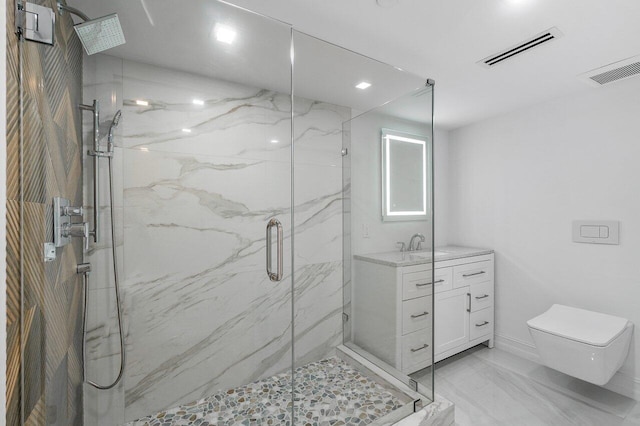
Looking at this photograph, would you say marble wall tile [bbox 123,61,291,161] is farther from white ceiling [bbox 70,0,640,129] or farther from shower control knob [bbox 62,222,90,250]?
shower control knob [bbox 62,222,90,250]

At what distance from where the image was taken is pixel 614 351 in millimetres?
1939

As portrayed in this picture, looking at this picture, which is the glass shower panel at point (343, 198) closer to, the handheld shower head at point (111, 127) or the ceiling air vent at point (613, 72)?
the handheld shower head at point (111, 127)

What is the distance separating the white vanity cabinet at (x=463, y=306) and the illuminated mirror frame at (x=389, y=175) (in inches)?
→ 29.3

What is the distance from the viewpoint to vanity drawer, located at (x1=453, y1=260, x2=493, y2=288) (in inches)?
104

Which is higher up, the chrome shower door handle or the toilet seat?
the chrome shower door handle

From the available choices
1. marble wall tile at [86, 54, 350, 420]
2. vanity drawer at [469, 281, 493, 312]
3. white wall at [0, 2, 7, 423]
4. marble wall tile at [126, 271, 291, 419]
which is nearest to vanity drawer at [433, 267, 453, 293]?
vanity drawer at [469, 281, 493, 312]

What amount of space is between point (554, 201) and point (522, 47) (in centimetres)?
143

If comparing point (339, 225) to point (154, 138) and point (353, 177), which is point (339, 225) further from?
point (154, 138)

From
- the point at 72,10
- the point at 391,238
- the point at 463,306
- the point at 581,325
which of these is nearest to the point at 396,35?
the point at 391,238

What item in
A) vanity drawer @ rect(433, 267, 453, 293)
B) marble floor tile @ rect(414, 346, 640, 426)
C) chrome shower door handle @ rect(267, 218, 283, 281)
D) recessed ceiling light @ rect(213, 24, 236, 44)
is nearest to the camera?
recessed ceiling light @ rect(213, 24, 236, 44)

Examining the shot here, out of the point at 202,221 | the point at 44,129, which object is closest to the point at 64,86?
the point at 44,129

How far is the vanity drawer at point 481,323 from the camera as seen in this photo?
9.02 ft

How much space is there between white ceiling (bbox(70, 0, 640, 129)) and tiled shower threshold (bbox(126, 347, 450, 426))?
138 cm

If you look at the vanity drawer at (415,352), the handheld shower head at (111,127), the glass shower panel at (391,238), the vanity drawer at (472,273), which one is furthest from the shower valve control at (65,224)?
the vanity drawer at (472,273)
